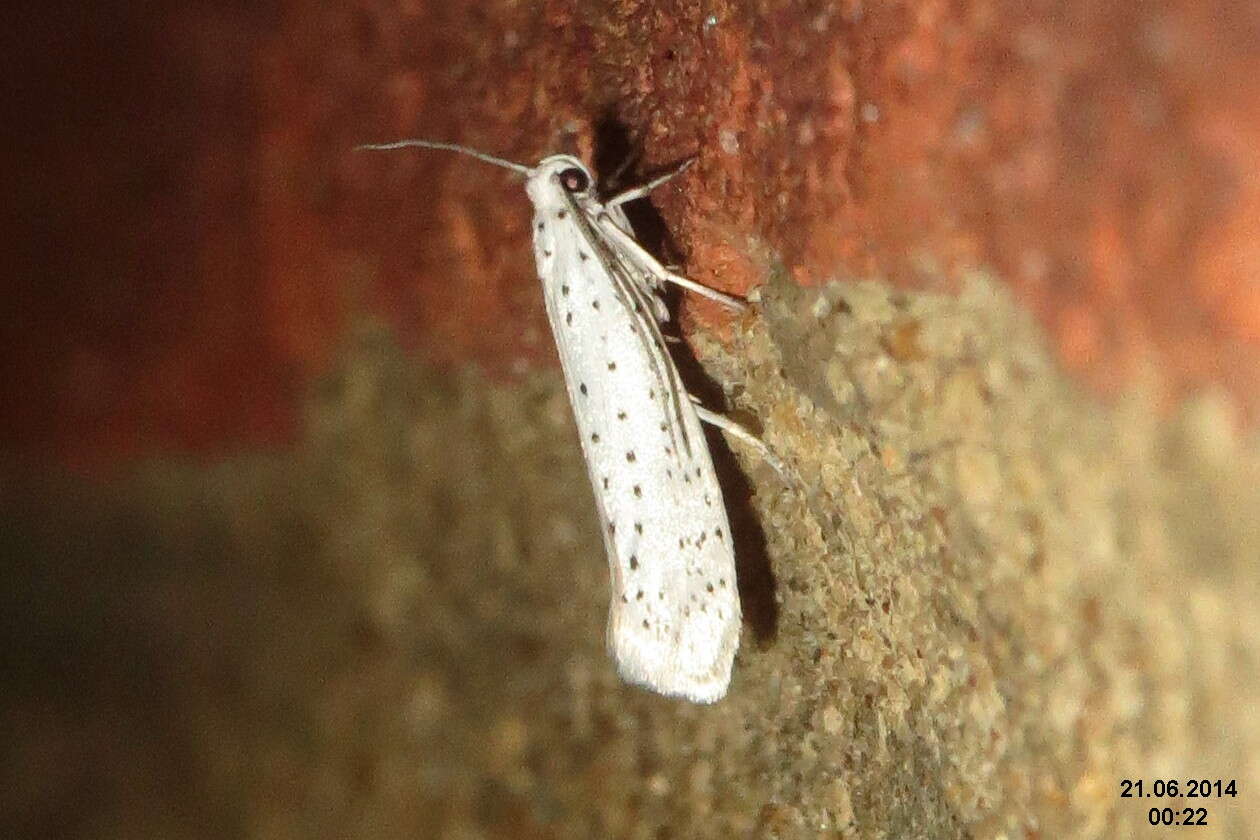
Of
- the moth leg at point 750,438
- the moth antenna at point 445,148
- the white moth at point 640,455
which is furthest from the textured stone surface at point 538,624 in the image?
the moth antenna at point 445,148

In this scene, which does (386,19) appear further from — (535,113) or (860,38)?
(860,38)

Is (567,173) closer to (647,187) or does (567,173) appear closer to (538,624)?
(647,187)

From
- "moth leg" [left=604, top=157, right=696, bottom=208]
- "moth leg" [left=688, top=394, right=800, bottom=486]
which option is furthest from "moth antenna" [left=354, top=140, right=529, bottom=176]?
"moth leg" [left=688, top=394, right=800, bottom=486]

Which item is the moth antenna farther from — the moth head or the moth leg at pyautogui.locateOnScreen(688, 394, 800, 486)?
the moth leg at pyautogui.locateOnScreen(688, 394, 800, 486)

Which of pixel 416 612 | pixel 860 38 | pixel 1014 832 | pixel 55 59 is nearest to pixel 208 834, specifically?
pixel 416 612

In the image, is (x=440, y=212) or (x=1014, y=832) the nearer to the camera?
(x=1014, y=832)

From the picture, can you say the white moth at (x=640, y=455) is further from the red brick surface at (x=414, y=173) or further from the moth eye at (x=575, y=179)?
the red brick surface at (x=414, y=173)

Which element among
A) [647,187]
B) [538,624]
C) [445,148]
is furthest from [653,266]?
[538,624]
